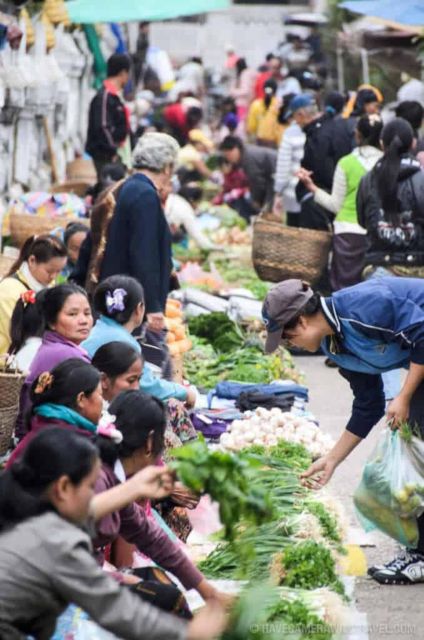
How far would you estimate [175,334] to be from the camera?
384 inches

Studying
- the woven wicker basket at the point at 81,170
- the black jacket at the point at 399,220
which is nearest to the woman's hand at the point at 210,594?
the black jacket at the point at 399,220

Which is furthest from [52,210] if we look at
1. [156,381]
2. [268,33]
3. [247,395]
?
[268,33]

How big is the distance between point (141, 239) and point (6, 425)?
2.31 metres

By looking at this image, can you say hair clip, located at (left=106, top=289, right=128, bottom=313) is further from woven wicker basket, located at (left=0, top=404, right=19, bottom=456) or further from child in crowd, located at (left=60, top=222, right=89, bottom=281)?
child in crowd, located at (left=60, top=222, right=89, bottom=281)

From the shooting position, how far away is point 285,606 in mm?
5500

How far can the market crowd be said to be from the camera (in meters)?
4.09

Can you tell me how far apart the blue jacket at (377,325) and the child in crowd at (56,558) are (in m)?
2.16

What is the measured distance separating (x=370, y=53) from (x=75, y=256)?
10.2 m

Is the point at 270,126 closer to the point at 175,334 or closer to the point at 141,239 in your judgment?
the point at 175,334

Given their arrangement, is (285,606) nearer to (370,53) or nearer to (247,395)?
(247,395)

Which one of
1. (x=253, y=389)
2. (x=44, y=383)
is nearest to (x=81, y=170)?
(x=253, y=389)

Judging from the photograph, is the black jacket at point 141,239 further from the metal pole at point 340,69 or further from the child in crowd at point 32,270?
the metal pole at point 340,69

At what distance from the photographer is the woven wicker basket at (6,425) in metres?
6.62

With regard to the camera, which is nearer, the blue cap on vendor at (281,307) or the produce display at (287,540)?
the produce display at (287,540)
